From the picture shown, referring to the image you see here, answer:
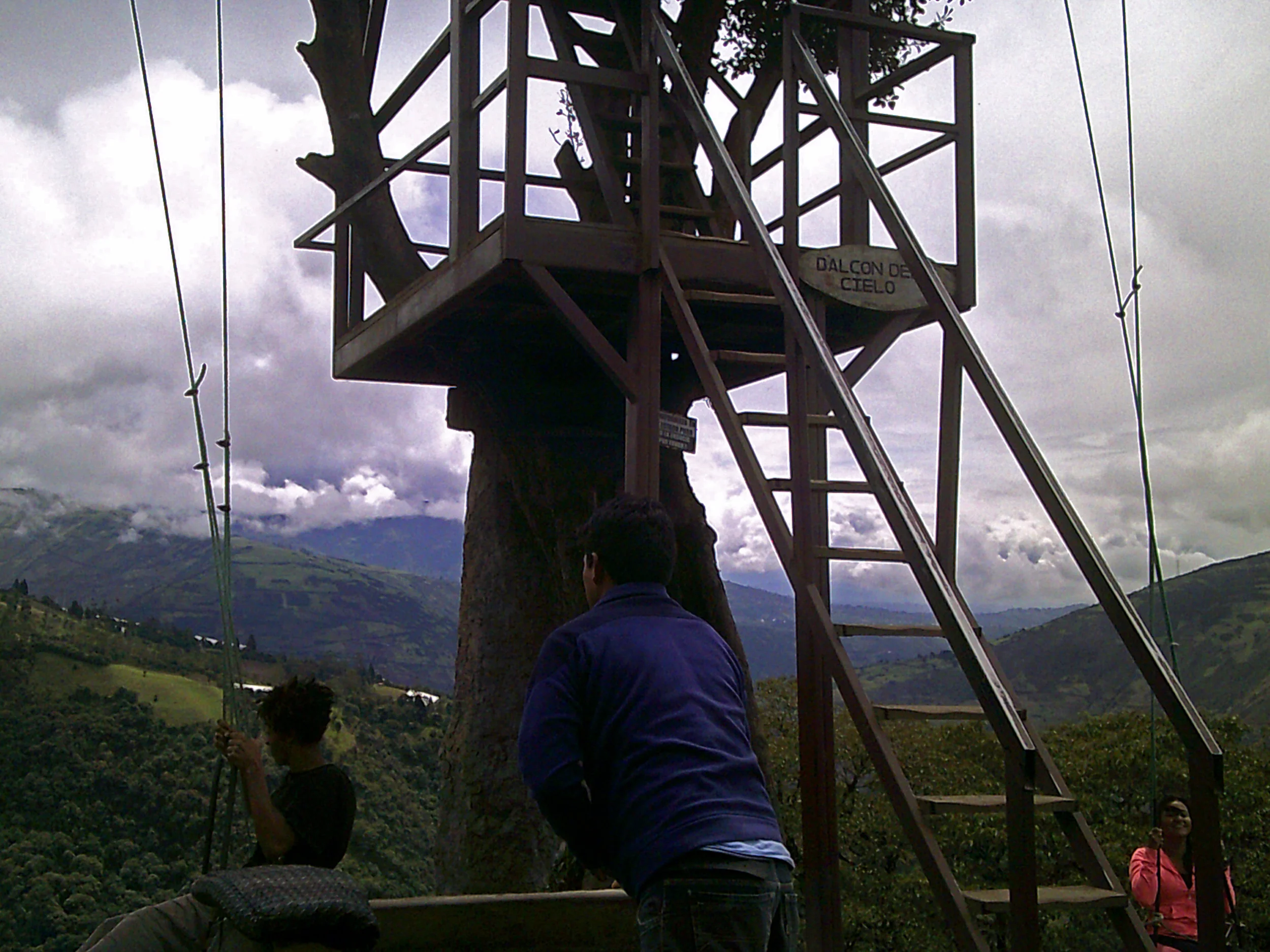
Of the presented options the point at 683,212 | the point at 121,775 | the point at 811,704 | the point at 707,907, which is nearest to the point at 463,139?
the point at 683,212

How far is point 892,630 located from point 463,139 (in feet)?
11.7

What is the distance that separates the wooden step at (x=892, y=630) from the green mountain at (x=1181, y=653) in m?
38.2

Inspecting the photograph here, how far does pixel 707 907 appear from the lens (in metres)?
2.85

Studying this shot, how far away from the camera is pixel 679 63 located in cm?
694

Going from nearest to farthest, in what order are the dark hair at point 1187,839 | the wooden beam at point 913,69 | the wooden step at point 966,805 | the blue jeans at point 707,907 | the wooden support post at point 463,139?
A: the blue jeans at point 707,907, the wooden step at point 966,805, the dark hair at point 1187,839, the wooden support post at point 463,139, the wooden beam at point 913,69

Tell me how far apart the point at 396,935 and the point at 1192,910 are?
3.32m

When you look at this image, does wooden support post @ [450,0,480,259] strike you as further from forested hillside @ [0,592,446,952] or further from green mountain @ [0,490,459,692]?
green mountain @ [0,490,459,692]

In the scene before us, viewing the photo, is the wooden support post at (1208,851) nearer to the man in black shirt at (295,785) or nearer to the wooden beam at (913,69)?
the man in black shirt at (295,785)

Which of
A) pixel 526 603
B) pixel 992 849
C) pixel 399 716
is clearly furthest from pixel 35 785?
pixel 526 603

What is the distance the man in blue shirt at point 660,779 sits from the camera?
2.86 metres

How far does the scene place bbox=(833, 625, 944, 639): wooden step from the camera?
522 centimetres

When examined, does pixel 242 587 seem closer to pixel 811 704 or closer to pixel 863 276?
pixel 863 276

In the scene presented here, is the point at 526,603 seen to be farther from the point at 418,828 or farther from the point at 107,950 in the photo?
the point at 418,828

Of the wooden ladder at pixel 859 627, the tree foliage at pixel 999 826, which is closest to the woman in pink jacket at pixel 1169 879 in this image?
the wooden ladder at pixel 859 627
